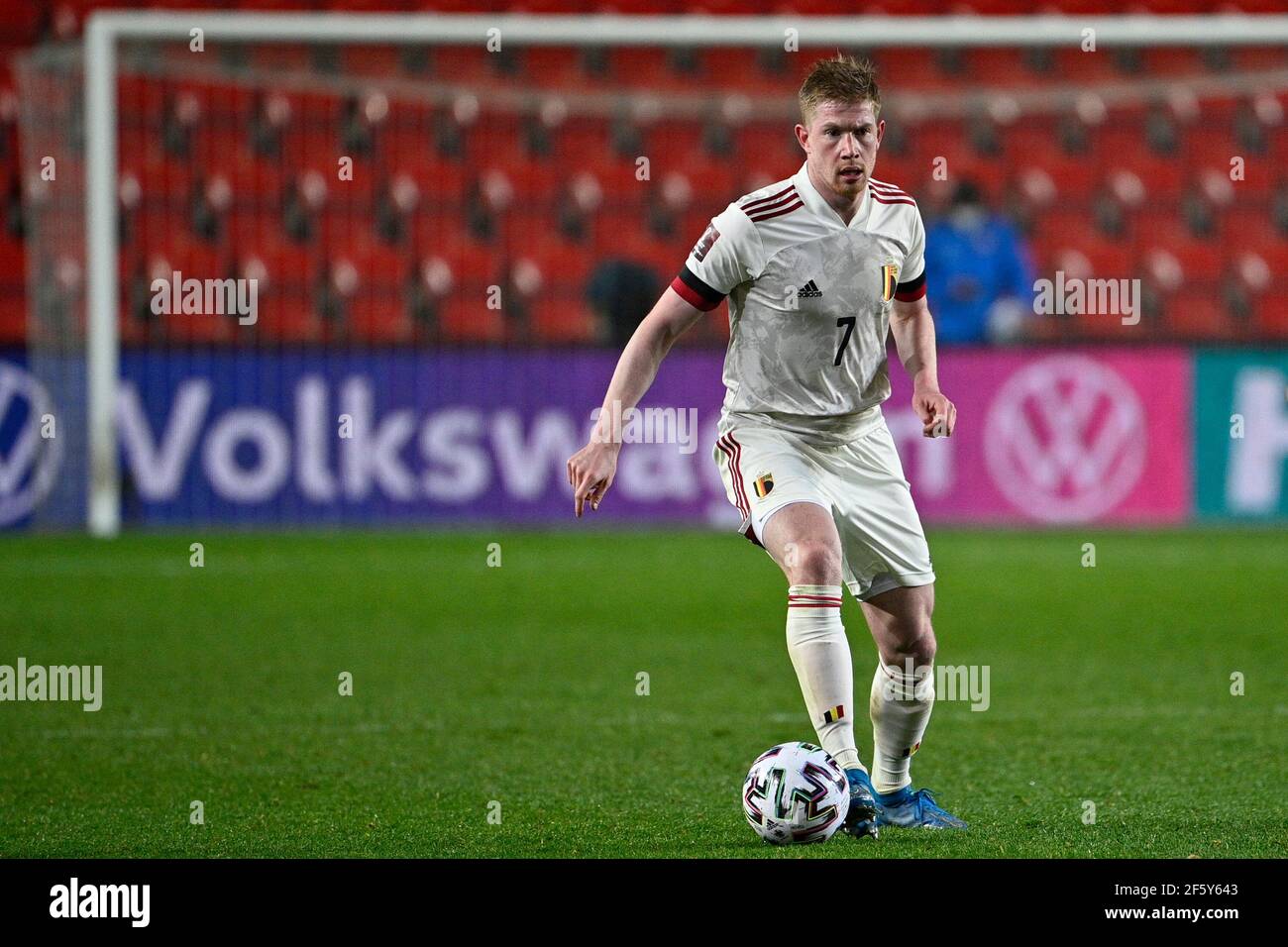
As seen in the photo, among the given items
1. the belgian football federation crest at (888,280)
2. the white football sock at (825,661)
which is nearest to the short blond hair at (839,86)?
the belgian football federation crest at (888,280)

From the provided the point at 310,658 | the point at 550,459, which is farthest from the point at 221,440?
the point at 310,658

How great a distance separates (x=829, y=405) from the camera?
504 centimetres

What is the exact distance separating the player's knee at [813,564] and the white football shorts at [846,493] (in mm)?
148

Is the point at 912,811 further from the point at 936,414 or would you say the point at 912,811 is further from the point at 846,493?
the point at 936,414

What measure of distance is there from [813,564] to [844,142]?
1053mm

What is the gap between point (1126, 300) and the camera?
1516cm

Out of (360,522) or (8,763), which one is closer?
(8,763)

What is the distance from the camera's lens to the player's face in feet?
15.7

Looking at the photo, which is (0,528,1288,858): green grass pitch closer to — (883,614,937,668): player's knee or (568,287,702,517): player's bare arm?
(883,614,937,668): player's knee

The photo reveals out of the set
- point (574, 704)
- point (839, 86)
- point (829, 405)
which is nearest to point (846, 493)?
point (829, 405)

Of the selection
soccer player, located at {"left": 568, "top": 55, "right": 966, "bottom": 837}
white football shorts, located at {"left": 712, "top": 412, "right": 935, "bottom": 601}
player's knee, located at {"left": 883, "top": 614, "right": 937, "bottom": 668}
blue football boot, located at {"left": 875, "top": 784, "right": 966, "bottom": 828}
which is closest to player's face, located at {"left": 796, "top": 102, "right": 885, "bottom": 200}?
soccer player, located at {"left": 568, "top": 55, "right": 966, "bottom": 837}

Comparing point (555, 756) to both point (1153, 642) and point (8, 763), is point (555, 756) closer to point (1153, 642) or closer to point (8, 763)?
point (8, 763)

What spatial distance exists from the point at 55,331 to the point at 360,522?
2459 millimetres

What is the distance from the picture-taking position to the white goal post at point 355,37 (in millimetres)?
12773
